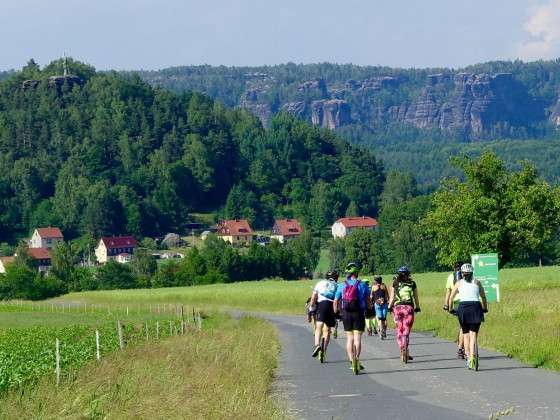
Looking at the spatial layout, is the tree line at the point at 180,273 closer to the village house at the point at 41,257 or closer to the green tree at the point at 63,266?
the green tree at the point at 63,266

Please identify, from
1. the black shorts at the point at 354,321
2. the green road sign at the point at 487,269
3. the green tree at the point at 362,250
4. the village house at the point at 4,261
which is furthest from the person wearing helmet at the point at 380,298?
the village house at the point at 4,261

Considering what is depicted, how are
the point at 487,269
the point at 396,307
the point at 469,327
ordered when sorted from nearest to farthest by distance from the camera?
the point at 469,327 < the point at 396,307 < the point at 487,269

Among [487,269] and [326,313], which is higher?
[326,313]

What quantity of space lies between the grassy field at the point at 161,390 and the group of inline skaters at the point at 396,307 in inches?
50.1

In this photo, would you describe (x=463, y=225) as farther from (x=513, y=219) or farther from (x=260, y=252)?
(x=260, y=252)

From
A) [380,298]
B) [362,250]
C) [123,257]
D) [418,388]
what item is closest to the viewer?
[418,388]

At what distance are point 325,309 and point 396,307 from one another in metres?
1.31

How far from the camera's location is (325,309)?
21.9 m

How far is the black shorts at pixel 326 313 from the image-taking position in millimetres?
21719

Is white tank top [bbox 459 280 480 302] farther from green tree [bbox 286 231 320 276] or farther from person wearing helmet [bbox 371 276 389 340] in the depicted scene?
green tree [bbox 286 231 320 276]

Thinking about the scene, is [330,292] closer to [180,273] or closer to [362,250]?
[180,273]

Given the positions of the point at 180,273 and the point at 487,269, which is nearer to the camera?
the point at 487,269

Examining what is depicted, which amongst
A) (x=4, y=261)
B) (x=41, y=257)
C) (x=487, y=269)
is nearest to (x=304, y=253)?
(x=41, y=257)

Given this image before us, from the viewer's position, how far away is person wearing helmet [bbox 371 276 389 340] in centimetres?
2848
